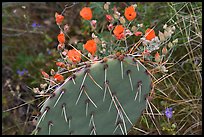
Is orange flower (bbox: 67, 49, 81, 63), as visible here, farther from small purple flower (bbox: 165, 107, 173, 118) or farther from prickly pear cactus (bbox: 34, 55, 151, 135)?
small purple flower (bbox: 165, 107, 173, 118)

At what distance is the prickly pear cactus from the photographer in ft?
5.45

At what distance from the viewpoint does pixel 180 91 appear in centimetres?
264

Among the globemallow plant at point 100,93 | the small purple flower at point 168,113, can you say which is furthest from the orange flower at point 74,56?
the small purple flower at point 168,113

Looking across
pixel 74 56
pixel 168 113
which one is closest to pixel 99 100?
pixel 74 56

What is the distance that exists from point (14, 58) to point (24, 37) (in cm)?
18

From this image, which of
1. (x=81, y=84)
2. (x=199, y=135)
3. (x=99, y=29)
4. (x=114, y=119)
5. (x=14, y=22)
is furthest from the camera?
(x=14, y=22)

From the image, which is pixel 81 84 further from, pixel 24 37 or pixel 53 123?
pixel 24 37

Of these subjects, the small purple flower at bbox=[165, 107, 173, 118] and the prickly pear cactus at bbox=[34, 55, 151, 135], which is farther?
the small purple flower at bbox=[165, 107, 173, 118]

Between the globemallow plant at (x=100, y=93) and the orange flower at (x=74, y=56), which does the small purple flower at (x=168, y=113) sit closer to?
the globemallow plant at (x=100, y=93)

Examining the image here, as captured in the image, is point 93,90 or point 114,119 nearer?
point 93,90

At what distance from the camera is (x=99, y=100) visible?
1.73 meters

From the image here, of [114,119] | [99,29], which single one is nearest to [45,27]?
[99,29]

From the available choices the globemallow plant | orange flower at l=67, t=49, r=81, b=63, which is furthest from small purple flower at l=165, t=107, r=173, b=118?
orange flower at l=67, t=49, r=81, b=63

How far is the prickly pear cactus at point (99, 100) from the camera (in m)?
1.66
